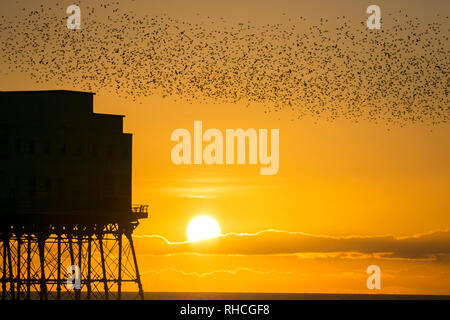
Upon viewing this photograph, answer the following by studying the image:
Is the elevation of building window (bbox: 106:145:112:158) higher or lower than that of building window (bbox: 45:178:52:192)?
higher

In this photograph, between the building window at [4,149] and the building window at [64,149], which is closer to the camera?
the building window at [4,149]

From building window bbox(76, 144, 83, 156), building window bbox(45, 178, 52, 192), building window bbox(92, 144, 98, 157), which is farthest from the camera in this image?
building window bbox(92, 144, 98, 157)

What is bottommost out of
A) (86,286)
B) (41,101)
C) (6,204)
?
(86,286)

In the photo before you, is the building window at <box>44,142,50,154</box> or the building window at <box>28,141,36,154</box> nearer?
the building window at <box>28,141,36,154</box>

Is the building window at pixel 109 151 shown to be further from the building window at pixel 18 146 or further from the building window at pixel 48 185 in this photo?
the building window at pixel 18 146

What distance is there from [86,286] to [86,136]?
16.4m

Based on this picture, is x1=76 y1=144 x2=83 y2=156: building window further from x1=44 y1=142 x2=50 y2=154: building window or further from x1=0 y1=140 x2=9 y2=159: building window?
x1=0 y1=140 x2=9 y2=159: building window

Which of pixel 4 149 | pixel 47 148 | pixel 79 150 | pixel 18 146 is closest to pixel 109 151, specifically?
pixel 79 150

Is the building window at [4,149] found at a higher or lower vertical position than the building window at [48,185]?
higher

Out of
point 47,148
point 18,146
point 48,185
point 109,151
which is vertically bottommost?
point 48,185

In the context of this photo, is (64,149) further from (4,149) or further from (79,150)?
(4,149)
